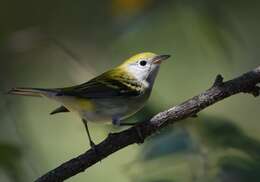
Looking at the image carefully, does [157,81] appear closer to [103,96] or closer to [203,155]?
[103,96]

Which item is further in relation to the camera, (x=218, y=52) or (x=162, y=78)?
(x=162, y=78)

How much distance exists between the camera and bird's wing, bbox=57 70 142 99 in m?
2.65

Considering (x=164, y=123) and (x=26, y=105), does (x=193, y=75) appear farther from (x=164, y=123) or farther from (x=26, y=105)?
(x=164, y=123)

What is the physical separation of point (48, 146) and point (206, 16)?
2303 millimetres

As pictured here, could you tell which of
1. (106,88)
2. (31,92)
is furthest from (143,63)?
(31,92)

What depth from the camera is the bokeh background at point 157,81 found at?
2207mm

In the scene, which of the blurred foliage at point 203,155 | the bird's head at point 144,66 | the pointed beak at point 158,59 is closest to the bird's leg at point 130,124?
the blurred foliage at point 203,155

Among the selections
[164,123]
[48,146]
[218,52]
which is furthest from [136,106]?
[48,146]

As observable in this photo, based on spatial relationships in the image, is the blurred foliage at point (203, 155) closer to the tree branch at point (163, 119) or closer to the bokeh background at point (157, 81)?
the bokeh background at point (157, 81)

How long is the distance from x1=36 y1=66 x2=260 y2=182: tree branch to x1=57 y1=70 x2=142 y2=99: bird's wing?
2.05 ft

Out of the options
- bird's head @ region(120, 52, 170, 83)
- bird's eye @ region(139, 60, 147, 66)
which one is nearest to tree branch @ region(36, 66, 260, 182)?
bird's head @ region(120, 52, 170, 83)

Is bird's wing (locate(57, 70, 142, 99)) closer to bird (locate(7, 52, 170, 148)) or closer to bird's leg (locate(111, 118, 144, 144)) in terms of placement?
bird (locate(7, 52, 170, 148))

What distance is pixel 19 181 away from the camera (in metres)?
2.40

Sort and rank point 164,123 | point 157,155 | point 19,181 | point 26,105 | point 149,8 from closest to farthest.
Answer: point 164,123, point 157,155, point 19,181, point 149,8, point 26,105
